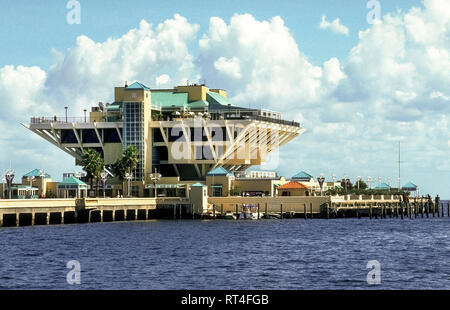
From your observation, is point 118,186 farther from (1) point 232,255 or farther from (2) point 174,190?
(1) point 232,255

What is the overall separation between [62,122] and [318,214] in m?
56.0

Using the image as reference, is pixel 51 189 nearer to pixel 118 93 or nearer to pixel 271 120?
pixel 118 93

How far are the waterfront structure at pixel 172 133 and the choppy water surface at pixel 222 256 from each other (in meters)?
42.9

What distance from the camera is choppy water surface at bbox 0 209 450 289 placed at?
5722cm

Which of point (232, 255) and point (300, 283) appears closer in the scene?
point (300, 283)

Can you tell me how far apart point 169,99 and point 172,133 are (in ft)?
51.9

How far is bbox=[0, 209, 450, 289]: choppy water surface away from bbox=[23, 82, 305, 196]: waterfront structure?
1690 inches

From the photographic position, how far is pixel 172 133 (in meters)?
162

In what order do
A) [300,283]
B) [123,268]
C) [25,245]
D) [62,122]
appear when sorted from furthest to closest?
[62,122] → [25,245] → [123,268] → [300,283]

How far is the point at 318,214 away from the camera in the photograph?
147 metres

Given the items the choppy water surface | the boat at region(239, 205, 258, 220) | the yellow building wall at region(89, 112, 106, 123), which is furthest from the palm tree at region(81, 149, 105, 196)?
the choppy water surface

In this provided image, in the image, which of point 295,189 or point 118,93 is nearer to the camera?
point 295,189

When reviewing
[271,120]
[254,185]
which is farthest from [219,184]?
[271,120]

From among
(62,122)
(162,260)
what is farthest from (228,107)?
(162,260)
